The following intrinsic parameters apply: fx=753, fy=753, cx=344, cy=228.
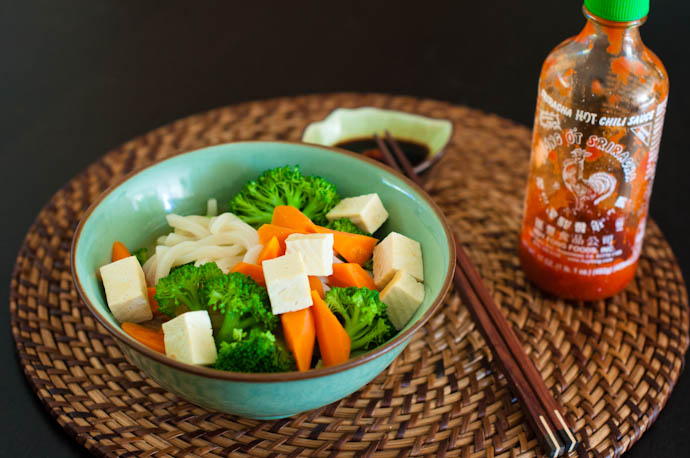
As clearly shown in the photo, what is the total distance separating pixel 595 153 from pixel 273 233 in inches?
28.7

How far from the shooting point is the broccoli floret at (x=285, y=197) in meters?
Answer: 1.81

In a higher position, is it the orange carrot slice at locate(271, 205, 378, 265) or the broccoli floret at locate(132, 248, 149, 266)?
the orange carrot slice at locate(271, 205, 378, 265)

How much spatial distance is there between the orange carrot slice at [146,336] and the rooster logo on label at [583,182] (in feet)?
3.15

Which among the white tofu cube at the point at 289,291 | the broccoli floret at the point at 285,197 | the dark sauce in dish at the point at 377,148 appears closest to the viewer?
the white tofu cube at the point at 289,291

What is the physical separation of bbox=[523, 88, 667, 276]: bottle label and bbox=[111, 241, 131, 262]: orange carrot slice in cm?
97

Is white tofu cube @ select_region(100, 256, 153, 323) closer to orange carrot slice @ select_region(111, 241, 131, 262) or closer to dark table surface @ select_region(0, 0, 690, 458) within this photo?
orange carrot slice @ select_region(111, 241, 131, 262)

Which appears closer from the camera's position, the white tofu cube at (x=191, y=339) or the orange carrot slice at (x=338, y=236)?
the white tofu cube at (x=191, y=339)

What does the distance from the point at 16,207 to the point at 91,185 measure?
9.3 inches

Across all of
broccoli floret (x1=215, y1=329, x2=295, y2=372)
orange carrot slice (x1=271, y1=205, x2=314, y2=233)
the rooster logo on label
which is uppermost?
the rooster logo on label

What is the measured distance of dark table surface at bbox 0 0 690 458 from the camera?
2.54 m

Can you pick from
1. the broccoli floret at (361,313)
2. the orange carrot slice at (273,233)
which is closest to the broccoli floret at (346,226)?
the orange carrot slice at (273,233)

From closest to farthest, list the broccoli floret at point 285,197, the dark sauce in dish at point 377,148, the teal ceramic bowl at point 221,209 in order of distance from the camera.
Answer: the teal ceramic bowl at point 221,209 → the broccoli floret at point 285,197 → the dark sauce in dish at point 377,148

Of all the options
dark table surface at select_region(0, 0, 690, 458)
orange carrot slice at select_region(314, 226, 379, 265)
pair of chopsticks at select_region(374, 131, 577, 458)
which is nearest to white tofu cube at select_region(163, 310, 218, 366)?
orange carrot slice at select_region(314, 226, 379, 265)

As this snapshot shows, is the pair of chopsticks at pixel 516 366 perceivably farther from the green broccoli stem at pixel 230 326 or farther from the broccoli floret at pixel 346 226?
the green broccoli stem at pixel 230 326
